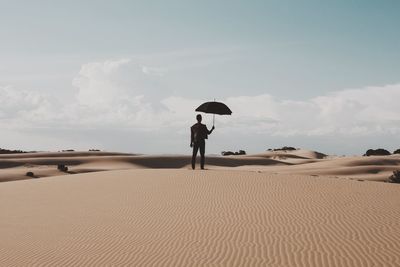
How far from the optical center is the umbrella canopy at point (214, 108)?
17547 millimetres

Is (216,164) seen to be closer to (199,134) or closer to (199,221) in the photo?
(199,134)

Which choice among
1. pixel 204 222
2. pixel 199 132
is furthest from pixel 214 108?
pixel 204 222

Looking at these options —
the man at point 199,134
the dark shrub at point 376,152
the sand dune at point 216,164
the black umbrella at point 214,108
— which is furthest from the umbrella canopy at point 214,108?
the dark shrub at point 376,152

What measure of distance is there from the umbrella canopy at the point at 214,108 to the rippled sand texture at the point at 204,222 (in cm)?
226

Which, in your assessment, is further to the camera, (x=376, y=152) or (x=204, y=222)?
(x=376, y=152)

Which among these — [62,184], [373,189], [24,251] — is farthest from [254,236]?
[62,184]

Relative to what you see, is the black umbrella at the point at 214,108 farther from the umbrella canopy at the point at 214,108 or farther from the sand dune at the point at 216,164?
the sand dune at the point at 216,164

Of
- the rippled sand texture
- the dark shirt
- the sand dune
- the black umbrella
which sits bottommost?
the rippled sand texture

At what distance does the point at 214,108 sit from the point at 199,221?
286 inches

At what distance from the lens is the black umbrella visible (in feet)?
57.6

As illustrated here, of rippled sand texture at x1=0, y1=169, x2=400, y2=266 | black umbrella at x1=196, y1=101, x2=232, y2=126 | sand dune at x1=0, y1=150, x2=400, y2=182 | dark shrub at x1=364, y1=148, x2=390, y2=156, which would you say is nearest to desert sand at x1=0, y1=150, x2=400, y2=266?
rippled sand texture at x1=0, y1=169, x2=400, y2=266

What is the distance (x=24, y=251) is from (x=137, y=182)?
29.8 ft

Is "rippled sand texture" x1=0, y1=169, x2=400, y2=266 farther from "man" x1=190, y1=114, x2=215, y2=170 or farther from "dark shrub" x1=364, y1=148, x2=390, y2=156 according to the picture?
"dark shrub" x1=364, y1=148, x2=390, y2=156

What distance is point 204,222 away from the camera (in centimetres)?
1079
